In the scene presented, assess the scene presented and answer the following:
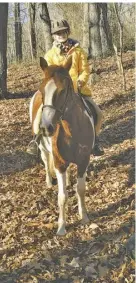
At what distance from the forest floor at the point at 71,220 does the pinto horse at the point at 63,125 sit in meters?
0.40

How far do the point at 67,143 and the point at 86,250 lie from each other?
157 centimetres

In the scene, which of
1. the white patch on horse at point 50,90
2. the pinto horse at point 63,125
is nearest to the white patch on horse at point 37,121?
the pinto horse at point 63,125

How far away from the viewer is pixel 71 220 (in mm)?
6605

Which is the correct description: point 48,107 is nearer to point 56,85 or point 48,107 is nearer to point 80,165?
point 56,85

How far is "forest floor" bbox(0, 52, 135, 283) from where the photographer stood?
17.9 ft

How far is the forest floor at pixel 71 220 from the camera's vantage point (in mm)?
5469

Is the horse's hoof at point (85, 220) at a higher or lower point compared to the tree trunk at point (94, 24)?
lower

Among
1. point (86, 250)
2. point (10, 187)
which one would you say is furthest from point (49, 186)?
point (86, 250)

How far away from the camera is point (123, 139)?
9.76 meters

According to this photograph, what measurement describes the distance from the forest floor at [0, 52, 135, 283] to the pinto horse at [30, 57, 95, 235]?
0.40m

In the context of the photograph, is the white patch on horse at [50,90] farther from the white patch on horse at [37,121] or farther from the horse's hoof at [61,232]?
the horse's hoof at [61,232]

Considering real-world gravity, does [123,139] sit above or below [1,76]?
below

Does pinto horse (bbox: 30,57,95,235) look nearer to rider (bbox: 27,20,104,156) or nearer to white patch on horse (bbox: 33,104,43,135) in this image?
white patch on horse (bbox: 33,104,43,135)

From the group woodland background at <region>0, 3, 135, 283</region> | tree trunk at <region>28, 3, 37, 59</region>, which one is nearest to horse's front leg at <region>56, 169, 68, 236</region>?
woodland background at <region>0, 3, 135, 283</region>
